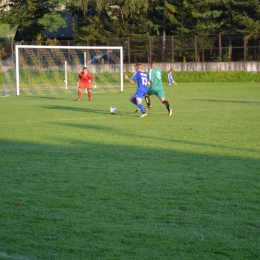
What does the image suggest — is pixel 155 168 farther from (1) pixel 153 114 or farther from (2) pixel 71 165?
(1) pixel 153 114

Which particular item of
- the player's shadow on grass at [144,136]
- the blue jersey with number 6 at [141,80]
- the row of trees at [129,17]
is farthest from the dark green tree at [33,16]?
the player's shadow on grass at [144,136]

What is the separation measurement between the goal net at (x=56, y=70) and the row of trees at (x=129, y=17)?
545 inches

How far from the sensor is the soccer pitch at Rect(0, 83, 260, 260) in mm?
5023

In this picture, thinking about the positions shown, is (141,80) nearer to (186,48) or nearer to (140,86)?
(140,86)

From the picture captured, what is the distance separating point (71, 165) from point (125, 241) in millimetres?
3992

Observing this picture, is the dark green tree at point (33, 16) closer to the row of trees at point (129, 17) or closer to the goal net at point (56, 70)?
the row of trees at point (129, 17)

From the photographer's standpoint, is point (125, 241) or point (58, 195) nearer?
point (125, 241)

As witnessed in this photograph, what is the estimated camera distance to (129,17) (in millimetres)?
58969

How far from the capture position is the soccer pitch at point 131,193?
5023 millimetres

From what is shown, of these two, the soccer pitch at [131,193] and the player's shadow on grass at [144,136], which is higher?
the player's shadow on grass at [144,136]

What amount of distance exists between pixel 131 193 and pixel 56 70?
3159 centimetres

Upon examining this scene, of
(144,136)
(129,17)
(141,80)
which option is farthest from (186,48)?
(144,136)

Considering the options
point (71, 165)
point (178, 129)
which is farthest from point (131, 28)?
point (71, 165)

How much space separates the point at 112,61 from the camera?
41.3 metres
